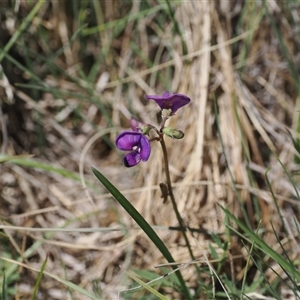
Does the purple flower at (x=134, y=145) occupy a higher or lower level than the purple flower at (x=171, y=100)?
lower

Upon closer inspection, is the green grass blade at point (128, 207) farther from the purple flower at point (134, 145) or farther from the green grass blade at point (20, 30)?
the green grass blade at point (20, 30)

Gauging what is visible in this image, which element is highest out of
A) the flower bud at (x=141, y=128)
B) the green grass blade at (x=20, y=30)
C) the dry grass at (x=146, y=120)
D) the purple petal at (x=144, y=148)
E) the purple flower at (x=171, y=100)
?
the green grass blade at (x=20, y=30)

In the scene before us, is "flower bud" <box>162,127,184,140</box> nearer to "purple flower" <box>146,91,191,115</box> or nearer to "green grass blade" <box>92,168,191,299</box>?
"purple flower" <box>146,91,191,115</box>

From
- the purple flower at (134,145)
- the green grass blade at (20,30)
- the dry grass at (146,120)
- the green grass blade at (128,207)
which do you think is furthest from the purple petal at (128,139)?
the green grass blade at (20,30)

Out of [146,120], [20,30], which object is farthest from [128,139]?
[146,120]

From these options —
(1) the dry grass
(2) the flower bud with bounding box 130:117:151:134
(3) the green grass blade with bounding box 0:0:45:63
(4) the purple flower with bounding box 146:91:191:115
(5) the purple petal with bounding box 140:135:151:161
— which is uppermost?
(3) the green grass blade with bounding box 0:0:45:63

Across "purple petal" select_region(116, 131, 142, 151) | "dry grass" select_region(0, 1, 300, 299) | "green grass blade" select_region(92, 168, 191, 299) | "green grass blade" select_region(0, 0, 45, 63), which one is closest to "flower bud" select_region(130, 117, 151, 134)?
"purple petal" select_region(116, 131, 142, 151)
